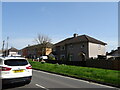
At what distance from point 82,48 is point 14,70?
34.7 metres

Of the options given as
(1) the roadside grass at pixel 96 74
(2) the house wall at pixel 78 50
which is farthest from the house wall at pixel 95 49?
(1) the roadside grass at pixel 96 74

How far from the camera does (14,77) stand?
9242 millimetres

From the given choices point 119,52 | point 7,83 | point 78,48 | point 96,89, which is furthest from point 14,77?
point 119,52

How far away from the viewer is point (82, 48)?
43094 mm

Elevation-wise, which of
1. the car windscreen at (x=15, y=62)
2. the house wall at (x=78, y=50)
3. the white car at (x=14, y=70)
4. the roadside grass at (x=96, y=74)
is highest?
the house wall at (x=78, y=50)

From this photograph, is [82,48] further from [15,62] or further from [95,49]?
[15,62]

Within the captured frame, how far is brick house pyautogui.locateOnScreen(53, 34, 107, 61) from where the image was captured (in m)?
42.1

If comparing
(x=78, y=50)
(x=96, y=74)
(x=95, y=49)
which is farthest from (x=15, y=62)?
(x=95, y=49)

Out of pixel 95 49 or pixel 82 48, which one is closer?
pixel 82 48

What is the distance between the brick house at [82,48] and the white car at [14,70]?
31497 millimetres

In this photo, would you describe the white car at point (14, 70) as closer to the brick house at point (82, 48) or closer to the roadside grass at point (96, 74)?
the roadside grass at point (96, 74)

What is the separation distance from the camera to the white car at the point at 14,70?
29.8 ft

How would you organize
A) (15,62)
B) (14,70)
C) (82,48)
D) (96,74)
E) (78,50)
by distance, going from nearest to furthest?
(14,70) → (15,62) → (96,74) → (82,48) → (78,50)

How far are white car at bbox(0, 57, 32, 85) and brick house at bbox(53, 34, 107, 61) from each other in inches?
1240
